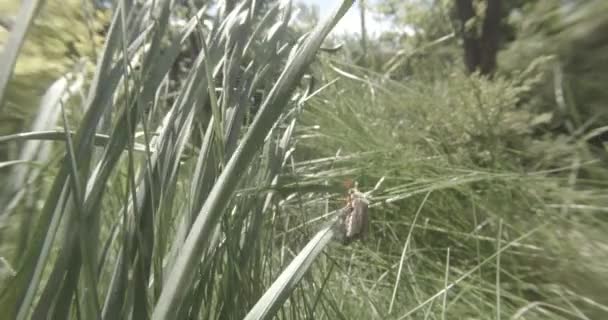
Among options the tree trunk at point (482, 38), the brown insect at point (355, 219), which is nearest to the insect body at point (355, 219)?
the brown insect at point (355, 219)

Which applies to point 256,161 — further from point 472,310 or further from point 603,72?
point 603,72

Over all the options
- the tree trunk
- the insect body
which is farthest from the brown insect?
the tree trunk

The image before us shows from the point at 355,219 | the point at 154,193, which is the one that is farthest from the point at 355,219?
the point at 154,193

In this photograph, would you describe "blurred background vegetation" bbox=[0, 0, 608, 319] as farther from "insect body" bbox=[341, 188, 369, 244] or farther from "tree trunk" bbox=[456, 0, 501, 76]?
"tree trunk" bbox=[456, 0, 501, 76]

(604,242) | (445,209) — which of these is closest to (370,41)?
(445,209)

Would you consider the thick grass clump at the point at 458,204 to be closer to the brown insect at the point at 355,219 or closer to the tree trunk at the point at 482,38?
the brown insect at the point at 355,219

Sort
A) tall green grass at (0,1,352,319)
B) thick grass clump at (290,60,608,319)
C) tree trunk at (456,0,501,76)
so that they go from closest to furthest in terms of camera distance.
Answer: tall green grass at (0,1,352,319)
thick grass clump at (290,60,608,319)
tree trunk at (456,0,501,76)

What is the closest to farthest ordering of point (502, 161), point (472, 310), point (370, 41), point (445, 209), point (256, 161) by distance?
point (256, 161) < point (472, 310) < point (445, 209) < point (502, 161) < point (370, 41)

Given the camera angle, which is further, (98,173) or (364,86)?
(364,86)

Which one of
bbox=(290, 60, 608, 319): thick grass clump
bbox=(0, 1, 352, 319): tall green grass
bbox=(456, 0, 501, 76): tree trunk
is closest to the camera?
bbox=(0, 1, 352, 319): tall green grass
